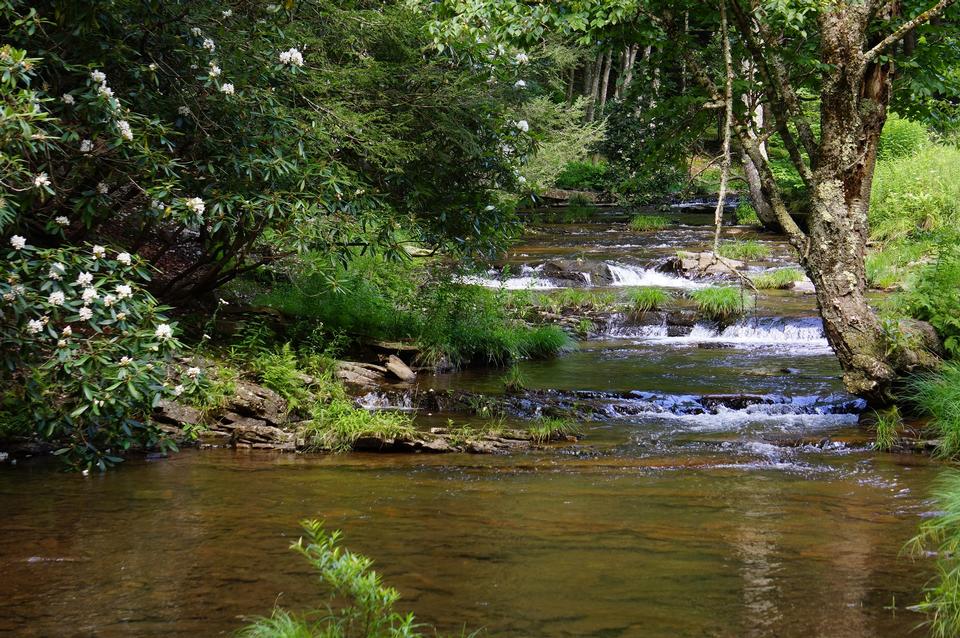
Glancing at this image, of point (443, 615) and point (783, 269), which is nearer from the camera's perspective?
point (443, 615)

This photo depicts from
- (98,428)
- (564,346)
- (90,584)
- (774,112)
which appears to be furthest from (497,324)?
(90,584)

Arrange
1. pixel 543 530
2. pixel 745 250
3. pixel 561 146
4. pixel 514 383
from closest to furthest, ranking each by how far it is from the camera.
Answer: pixel 543 530 → pixel 514 383 → pixel 745 250 → pixel 561 146

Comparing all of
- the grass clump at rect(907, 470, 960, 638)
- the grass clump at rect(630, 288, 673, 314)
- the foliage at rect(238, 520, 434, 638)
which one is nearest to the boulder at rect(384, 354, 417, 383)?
the grass clump at rect(630, 288, 673, 314)

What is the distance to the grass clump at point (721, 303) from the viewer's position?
14422 mm

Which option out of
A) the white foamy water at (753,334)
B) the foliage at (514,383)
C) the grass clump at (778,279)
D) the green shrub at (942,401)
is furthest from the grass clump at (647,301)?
the green shrub at (942,401)

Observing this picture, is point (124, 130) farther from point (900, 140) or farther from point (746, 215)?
point (900, 140)

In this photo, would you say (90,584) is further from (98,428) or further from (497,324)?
(497,324)

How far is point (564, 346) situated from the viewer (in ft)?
42.6

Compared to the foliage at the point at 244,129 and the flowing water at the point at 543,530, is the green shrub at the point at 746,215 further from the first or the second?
the flowing water at the point at 543,530

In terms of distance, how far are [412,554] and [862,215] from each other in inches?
215

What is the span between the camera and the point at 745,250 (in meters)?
19.6

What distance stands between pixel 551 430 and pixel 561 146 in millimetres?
17541

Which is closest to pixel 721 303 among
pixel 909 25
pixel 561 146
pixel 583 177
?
pixel 909 25

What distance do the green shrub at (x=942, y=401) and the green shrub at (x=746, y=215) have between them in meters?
16.8
